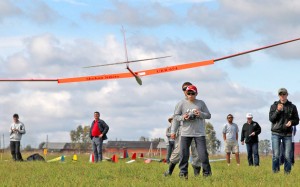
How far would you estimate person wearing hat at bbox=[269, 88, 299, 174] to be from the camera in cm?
1198

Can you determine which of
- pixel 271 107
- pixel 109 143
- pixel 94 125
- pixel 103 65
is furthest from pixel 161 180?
pixel 109 143

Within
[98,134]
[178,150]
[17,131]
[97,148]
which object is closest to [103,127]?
[98,134]

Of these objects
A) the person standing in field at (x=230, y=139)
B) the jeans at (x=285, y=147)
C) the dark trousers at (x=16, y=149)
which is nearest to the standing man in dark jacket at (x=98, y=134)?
the dark trousers at (x=16, y=149)

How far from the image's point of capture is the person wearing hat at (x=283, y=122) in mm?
11977

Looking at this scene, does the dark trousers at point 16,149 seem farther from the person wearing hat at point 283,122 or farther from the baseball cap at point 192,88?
the baseball cap at point 192,88

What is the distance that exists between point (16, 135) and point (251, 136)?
8.10m

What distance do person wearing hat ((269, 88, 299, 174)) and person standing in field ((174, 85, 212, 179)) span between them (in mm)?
1840

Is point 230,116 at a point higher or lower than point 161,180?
higher

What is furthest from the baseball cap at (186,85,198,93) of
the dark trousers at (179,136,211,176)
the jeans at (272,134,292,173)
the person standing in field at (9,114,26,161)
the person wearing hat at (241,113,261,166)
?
the person standing in field at (9,114,26,161)

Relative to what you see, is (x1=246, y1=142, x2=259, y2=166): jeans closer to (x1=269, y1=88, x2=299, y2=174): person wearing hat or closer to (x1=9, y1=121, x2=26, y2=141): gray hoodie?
(x1=269, y1=88, x2=299, y2=174): person wearing hat

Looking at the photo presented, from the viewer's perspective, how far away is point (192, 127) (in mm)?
10828

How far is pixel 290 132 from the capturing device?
12109 millimetres

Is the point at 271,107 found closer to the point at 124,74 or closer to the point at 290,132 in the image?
the point at 290,132

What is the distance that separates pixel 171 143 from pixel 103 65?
4.60m
